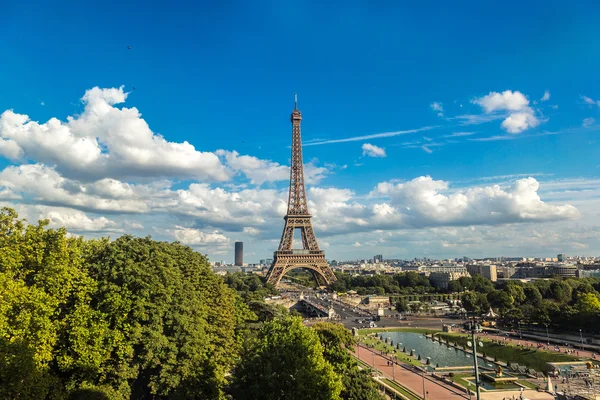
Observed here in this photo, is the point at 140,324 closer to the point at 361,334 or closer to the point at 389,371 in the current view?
the point at 389,371

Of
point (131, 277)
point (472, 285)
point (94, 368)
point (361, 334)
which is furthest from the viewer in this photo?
point (472, 285)

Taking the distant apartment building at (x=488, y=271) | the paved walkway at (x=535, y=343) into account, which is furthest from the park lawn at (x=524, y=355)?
the distant apartment building at (x=488, y=271)

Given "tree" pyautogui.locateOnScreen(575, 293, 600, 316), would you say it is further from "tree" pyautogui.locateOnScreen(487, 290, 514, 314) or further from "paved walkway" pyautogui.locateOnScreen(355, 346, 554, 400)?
"paved walkway" pyautogui.locateOnScreen(355, 346, 554, 400)

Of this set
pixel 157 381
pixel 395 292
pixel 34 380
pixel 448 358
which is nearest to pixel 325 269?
pixel 395 292

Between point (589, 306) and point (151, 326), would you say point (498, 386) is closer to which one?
point (151, 326)

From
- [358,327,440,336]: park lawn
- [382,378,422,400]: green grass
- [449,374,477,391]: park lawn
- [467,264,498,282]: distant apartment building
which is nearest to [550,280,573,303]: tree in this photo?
[358,327,440,336]: park lawn
